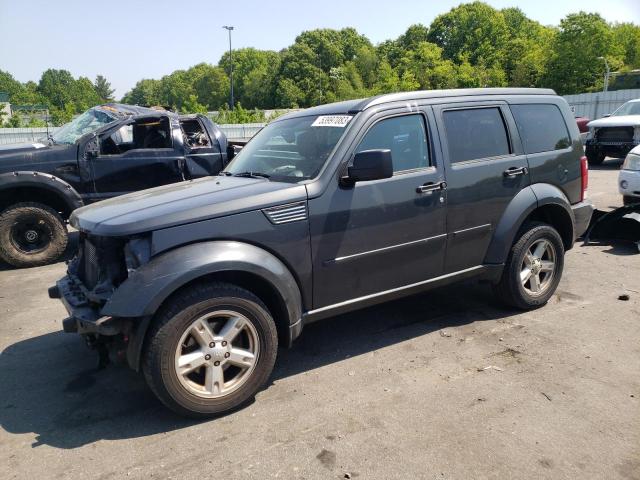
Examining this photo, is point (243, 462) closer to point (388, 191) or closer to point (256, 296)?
point (256, 296)

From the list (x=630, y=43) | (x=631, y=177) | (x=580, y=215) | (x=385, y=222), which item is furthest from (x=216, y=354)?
(x=630, y=43)

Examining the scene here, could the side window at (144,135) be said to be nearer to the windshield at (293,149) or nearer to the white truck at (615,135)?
the windshield at (293,149)

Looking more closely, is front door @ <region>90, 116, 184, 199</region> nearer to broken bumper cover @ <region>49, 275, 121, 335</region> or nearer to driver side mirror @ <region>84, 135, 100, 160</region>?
driver side mirror @ <region>84, 135, 100, 160</region>

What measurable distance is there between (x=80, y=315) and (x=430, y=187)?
262 cm

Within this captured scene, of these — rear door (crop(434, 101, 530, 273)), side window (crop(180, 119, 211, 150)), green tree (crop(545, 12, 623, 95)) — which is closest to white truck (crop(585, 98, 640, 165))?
rear door (crop(434, 101, 530, 273))

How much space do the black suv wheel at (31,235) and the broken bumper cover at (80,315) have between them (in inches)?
142

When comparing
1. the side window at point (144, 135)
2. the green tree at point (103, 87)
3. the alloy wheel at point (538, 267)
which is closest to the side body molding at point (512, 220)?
the alloy wheel at point (538, 267)

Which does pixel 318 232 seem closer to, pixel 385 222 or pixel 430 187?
pixel 385 222

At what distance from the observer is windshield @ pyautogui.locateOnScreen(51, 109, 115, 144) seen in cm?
743

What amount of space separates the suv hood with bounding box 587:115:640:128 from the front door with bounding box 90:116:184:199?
40.1 ft

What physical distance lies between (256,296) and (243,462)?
102 cm

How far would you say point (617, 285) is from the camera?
5320mm

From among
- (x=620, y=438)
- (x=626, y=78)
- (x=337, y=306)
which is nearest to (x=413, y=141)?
(x=337, y=306)

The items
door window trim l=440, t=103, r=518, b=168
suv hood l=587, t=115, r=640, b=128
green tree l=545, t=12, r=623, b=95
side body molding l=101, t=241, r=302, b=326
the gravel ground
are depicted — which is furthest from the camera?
green tree l=545, t=12, r=623, b=95
